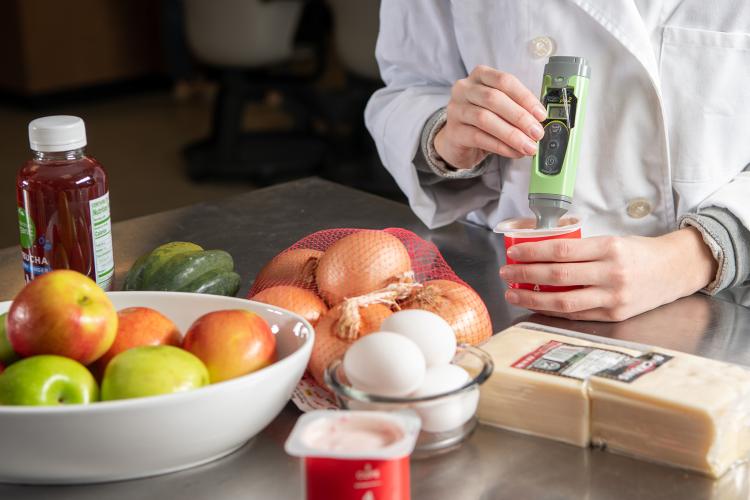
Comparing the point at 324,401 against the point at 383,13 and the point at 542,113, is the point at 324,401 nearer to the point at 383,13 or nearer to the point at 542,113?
the point at 542,113

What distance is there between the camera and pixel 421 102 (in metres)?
1.35

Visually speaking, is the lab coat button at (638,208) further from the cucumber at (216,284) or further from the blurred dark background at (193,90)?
the blurred dark background at (193,90)

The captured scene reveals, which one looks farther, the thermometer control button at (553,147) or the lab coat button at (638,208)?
the lab coat button at (638,208)

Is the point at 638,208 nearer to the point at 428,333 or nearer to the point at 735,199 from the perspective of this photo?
the point at 735,199

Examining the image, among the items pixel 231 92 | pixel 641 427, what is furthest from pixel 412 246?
pixel 231 92

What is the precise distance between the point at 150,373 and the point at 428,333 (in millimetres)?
219

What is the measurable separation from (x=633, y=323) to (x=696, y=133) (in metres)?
0.28

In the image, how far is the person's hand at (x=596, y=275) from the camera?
103cm

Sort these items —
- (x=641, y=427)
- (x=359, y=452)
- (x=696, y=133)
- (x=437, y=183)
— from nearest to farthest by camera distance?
1. (x=359, y=452)
2. (x=641, y=427)
3. (x=696, y=133)
4. (x=437, y=183)

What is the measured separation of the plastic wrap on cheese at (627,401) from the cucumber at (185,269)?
1.03 ft

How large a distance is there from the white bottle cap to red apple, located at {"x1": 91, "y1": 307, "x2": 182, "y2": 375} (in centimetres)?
21

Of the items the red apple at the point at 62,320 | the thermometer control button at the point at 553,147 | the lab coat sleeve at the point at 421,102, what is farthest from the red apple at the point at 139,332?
the lab coat sleeve at the point at 421,102

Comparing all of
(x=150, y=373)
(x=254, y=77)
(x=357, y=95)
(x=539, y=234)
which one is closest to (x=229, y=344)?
(x=150, y=373)

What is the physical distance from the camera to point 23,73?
15.6 ft
